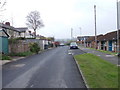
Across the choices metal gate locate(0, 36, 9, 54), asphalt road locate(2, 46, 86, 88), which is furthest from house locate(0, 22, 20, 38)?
asphalt road locate(2, 46, 86, 88)

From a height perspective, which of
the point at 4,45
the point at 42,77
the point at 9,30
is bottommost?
the point at 42,77

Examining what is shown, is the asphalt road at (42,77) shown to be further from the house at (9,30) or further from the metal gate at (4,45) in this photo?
the house at (9,30)

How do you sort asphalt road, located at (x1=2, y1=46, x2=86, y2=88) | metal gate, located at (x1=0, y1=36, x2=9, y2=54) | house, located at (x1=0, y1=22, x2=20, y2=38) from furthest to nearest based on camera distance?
house, located at (x1=0, y1=22, x2=20, y2=38) < metal gate, located at (x1=0, y1=36, x2=9, y2=54) < asphalt road, located at (x1=2, y1=46, x2=86, y2=88)

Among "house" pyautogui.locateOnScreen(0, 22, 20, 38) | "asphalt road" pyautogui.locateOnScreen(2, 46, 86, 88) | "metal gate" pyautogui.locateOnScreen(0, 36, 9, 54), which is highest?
"house" pyautogui.locateOnScreen(0, 22, 20, 38)

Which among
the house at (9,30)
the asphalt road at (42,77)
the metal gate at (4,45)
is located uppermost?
the house at (9,30)

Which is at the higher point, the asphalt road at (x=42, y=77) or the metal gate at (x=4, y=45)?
the metal gate at (x=4, y=45)

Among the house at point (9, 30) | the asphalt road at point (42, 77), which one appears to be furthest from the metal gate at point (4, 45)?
the asphalt road at point (42, 77)

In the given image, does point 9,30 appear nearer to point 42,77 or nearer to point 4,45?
point 4,45

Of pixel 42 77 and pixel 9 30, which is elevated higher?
pixel 9 30

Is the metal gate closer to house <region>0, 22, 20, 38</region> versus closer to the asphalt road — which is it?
house <region>0, 22, 20, 38</region>

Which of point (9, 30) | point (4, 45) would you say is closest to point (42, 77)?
point (4, 45)

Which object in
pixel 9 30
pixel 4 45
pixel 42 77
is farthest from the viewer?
pixel 9 30

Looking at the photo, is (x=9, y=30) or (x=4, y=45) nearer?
(x=4, y=45)

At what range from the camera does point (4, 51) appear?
76.4 ft
